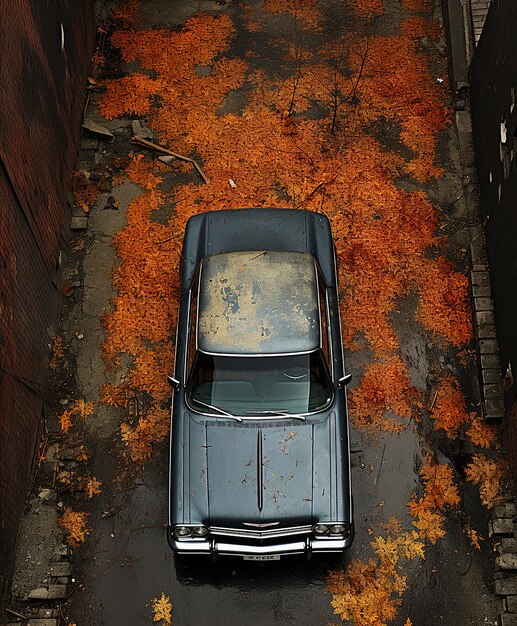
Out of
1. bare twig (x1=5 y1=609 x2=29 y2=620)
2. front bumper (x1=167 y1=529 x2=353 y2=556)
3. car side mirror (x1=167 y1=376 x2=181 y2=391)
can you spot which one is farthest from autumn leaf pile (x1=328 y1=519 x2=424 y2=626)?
bare twig (x1=5 y1=609 x2=29 y2=620)

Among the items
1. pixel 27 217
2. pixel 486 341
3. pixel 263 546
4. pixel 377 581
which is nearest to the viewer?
pixel 263 546

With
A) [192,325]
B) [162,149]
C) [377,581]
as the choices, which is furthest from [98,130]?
[377,581]

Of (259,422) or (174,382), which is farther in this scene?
(174,382)

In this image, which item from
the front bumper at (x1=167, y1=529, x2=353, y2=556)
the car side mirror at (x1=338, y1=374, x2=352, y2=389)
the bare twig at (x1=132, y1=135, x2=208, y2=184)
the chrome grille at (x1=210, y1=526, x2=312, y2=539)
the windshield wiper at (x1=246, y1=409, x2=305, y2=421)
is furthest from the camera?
the bare twig at (x1=132, y1=135, x2=208, y2=184)

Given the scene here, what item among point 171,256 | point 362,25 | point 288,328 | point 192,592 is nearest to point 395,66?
point 362,25

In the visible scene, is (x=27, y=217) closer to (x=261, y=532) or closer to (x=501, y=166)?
(x=261, y=532)

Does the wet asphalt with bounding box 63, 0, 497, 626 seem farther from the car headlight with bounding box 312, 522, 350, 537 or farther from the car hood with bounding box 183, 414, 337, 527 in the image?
the car hood with bounding box 183, 414, 337, 527
